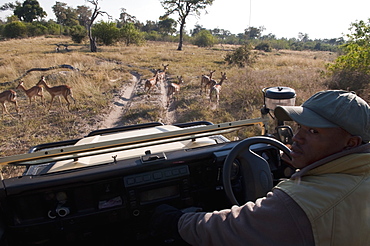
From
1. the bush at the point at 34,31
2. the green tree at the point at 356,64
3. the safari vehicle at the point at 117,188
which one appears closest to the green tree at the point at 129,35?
the bush at the point at 34,31

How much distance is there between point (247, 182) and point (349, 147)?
78 centimetres

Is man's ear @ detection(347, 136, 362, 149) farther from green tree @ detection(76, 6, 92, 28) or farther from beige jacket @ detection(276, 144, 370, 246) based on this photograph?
green tree @ detection(76, 6, 92, 28)

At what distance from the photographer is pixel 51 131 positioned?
670 cm

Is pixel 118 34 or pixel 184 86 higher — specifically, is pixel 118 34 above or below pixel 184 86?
above

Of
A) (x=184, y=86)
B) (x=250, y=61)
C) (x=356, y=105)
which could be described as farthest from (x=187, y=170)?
(x=250, y=61)

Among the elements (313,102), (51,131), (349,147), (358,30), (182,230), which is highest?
(358,30)

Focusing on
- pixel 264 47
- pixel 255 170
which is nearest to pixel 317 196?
pixel 255 170

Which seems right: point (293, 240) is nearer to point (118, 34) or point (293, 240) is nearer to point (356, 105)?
point (356, 105)

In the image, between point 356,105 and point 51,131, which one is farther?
point 51,131

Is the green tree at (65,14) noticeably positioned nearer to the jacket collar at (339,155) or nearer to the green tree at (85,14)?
the green tree at (85,14)

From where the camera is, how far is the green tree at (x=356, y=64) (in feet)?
30.9

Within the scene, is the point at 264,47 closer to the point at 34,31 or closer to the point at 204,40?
the point at 204,40

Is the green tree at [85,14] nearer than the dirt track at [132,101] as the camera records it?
No

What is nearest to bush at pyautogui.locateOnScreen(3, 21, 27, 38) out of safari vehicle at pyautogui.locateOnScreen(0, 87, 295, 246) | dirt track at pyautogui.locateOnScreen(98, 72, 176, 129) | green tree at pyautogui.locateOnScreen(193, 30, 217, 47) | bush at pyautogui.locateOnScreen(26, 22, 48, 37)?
bush at pyautogui.locateOnScreen(26, 22, 48, 37)
